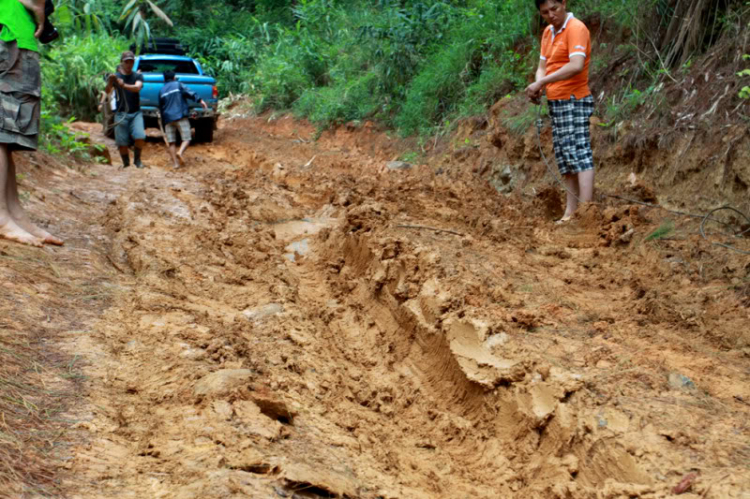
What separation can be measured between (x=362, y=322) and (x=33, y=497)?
2436 mm

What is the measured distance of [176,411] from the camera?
247 centimetres

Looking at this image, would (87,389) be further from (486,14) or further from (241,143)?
(241,143)

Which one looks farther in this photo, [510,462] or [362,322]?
[362,322]

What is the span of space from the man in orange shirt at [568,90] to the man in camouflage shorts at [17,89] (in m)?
3.39

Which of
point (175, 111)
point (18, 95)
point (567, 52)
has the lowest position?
point (175, 111)

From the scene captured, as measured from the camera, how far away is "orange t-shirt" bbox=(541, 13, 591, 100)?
4.93 metres

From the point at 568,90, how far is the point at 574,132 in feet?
1.07

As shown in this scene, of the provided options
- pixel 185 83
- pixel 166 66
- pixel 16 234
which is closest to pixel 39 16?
pixel 16 234

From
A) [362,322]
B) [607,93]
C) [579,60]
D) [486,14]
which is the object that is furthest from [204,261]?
[486,14]

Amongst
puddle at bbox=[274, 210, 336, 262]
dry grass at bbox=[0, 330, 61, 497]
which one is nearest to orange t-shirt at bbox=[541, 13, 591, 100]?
puddle at bbox=[274, 210, 336, 262]

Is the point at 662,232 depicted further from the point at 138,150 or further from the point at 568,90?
the point at 138,150

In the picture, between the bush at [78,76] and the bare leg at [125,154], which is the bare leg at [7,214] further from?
the bush at [78,76]

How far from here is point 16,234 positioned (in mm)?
3932

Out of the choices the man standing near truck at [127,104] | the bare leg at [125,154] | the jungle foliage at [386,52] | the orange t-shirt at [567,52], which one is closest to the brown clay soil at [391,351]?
the orange t-shirt at [567,52]
